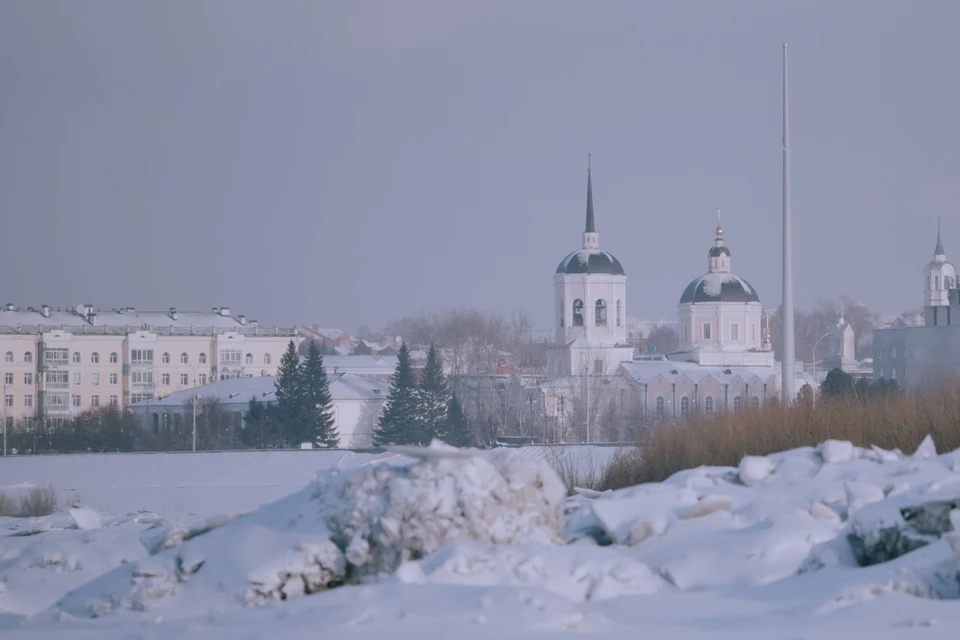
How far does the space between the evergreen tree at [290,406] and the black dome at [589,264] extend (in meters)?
34.4

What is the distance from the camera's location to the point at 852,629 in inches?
224

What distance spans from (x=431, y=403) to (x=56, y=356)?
23.4 m

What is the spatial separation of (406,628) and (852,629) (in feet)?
6.26

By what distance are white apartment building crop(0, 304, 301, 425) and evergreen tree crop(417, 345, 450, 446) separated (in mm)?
16797

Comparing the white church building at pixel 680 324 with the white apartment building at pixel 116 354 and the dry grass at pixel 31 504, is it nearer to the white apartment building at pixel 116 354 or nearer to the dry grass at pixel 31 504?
the white apartment building at pixel 116 354

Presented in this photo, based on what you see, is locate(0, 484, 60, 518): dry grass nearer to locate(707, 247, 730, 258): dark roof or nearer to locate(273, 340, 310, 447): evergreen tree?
locate(273, 340, 310, 447): evergreen tree

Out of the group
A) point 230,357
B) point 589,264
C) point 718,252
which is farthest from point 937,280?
point 230,357

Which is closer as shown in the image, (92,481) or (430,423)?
(92,481)

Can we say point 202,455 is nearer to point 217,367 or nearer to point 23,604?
point 23,604

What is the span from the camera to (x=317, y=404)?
58.8 metres

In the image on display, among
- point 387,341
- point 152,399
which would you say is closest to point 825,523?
point 152,399

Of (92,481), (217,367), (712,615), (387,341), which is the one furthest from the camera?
(387,341)

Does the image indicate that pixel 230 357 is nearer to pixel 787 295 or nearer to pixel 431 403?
pixel 431 403

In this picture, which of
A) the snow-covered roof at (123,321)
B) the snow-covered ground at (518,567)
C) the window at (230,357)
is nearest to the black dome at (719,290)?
the snow-covered roof at (123,321)
